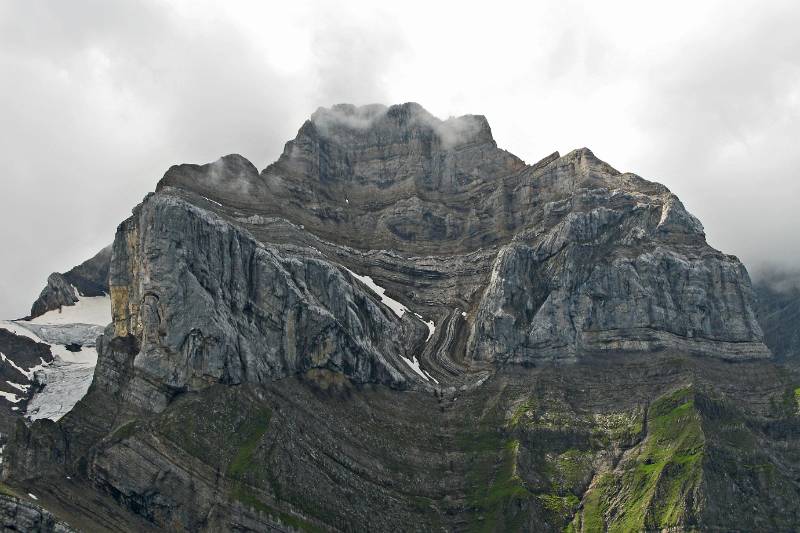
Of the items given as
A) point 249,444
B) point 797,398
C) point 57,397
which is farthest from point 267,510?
point 797,398

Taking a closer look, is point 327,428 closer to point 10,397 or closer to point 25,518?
point 25,518

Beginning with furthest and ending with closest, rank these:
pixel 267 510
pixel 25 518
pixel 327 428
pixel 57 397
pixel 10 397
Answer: pixel 57 397, pixel 10 397, pixel 327 428, pixel 267 510, pixel 25 518

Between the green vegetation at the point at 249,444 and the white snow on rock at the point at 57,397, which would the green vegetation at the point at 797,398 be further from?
the white snow on rock at the point at 57,397

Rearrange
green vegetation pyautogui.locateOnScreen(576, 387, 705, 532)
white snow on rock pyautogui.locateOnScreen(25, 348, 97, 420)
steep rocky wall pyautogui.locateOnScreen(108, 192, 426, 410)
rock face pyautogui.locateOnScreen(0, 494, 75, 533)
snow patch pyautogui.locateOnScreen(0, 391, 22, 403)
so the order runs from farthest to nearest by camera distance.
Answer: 1. snow patch pyautogui.locateOnScreen(0, 391, 22, 403)
2. white snow on rock pyautogui.locateOnScreen(25, 348, 97, 420)
3. steep rocky wall pyautogui.locateOnScreen(108, 192, 426, 410)
4. green vegetation pyautogui.locateOnScreen(576, 387, 705, 532)
5. rock face pyautogui.locateOnScreen(0, 494, 75, 533)

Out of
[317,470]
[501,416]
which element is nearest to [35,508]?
[317,470]

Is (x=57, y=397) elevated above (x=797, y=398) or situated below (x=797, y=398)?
below

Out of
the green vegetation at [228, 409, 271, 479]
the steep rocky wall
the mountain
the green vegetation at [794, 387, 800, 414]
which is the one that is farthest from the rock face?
the green vegetation at [794, 387, 800, 414]

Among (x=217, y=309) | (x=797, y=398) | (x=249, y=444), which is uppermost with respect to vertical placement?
(x=217, y=309)

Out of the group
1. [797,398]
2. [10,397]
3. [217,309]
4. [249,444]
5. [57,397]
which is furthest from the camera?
[797,398]

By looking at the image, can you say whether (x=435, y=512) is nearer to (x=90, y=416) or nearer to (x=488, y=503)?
(x=488, y=503)

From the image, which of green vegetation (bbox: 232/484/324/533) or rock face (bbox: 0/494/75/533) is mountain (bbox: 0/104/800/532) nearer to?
green vegetation (bbox: 232/484/324/533)

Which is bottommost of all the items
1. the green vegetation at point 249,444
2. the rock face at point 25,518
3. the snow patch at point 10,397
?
the rock face at point 25,518

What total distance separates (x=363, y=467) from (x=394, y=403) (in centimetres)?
2243

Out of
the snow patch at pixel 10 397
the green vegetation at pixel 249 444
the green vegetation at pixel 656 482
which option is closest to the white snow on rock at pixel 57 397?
the snow patch at pixel 10 397
